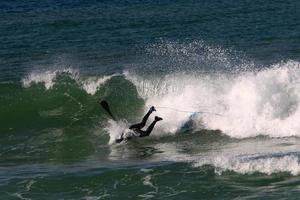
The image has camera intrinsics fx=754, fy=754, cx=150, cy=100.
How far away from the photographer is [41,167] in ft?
68.1

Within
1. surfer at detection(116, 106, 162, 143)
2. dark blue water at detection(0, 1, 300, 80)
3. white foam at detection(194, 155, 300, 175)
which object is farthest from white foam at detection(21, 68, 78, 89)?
white foam at detection(194, 155, 300, 175)

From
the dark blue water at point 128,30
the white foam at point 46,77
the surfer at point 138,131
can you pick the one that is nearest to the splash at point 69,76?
the white foam at point 46,77

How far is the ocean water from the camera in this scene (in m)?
17.8

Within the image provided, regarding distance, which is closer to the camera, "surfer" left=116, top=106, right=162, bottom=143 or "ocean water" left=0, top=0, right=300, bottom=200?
"ocean water" left=0, top=0, right=300, bottom=200

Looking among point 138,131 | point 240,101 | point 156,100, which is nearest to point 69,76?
point 156,100

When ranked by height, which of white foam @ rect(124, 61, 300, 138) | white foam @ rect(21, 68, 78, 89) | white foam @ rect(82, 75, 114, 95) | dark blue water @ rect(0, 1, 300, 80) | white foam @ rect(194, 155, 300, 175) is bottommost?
white foam @ rect(194, 155, 300, 175)

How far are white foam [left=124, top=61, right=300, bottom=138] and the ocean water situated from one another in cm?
4

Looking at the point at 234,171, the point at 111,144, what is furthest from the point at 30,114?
the point at 234,171

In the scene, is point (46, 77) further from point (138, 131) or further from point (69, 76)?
point (138, 131)

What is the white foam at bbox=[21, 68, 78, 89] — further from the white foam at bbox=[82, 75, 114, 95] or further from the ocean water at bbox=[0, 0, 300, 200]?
the white foam at bbox=[82, 75, 114, 95]

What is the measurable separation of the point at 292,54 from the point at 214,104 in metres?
8.26

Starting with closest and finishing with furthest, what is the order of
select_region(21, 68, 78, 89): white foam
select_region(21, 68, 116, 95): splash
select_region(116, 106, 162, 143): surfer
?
select_region(116, 106, 162, 143): surfer, select_region(21, 68, 116, 95): splash, select_region(21, 68, 78, 89): white foam

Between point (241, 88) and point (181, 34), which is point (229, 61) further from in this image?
point (181, 34)

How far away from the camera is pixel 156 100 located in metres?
27.2
